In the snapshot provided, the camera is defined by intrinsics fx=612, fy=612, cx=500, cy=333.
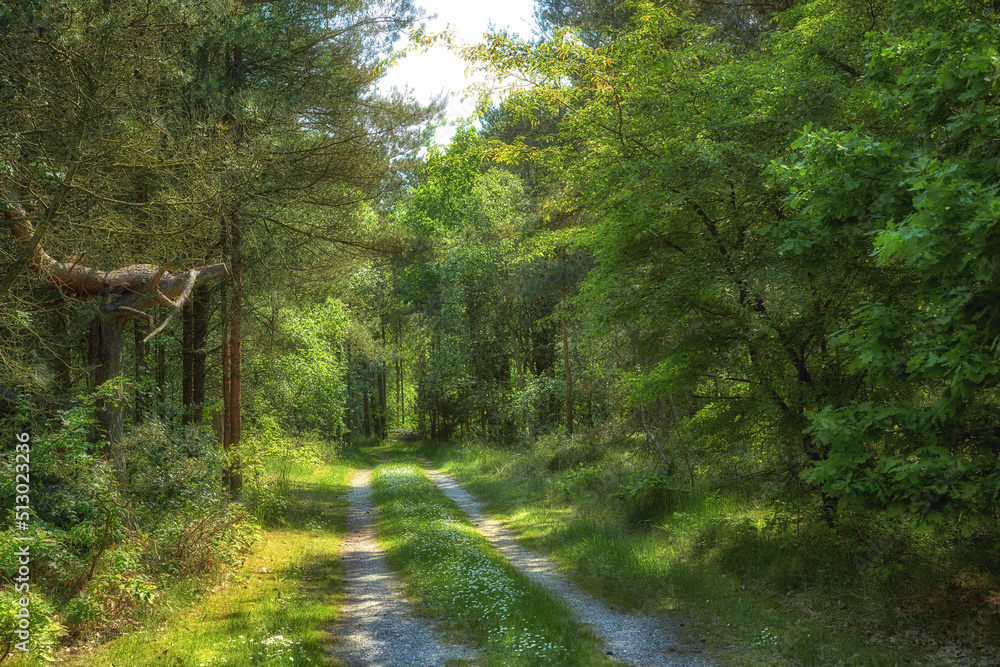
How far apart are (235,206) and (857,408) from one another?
10.7 m

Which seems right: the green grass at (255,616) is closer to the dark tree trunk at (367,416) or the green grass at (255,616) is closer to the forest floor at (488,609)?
the forest floor at (488,609)

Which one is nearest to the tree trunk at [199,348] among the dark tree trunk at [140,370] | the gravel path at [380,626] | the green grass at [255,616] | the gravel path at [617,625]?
the dark tree trunk at [140,370]

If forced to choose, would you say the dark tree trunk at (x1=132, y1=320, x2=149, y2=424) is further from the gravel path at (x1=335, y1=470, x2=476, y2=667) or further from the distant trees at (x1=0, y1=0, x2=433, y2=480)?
the gravel path at (x1=335, y1=470, x2=476, y2=667)

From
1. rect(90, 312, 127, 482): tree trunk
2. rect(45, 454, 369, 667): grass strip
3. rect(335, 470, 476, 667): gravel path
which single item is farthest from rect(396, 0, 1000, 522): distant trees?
rect(90, 312, 127, 482): tree trunk

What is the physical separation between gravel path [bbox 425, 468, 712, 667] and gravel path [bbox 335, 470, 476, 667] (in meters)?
1.83

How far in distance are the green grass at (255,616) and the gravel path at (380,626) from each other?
0.25 meters

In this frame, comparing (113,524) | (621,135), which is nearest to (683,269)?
(621,135)

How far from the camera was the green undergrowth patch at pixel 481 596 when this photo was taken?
678 centimetres

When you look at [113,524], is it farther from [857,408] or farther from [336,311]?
[336,311]

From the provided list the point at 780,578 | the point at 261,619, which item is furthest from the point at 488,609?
the point at 780,578

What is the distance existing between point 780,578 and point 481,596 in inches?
161

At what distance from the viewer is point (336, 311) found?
24000mm

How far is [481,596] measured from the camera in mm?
8484

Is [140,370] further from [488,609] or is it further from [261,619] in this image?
[488,609]
